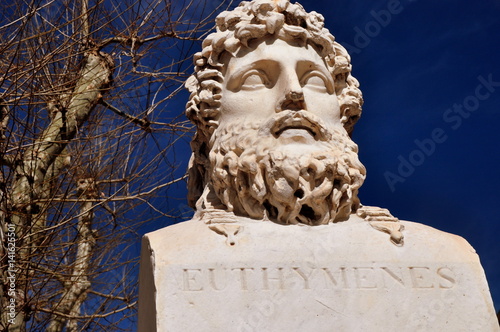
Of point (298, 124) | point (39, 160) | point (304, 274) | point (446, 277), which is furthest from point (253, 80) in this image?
point (39, 160)

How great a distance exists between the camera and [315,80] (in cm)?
443

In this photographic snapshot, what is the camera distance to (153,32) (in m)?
8.62

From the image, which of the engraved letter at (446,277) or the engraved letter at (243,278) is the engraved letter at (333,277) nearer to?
the engraved letter at (243,278)

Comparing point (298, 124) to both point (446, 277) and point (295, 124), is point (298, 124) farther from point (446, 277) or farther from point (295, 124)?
point (446, 277)

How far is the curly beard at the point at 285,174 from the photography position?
392 centimetres

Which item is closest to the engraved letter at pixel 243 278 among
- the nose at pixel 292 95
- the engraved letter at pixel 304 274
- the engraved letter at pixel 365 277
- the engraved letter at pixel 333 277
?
the engraved letter at pixel 304 274

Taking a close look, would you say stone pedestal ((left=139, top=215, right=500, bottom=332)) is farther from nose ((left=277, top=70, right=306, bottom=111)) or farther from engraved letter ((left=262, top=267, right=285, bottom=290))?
nose ((left=277, top=70, right=306, bottom=111))

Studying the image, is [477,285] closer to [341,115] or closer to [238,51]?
[341,115]

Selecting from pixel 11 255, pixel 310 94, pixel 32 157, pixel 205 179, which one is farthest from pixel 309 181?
pixel 32 157

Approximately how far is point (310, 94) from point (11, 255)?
3143 millimetres

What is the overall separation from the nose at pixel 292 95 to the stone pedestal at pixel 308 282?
28.1 inches

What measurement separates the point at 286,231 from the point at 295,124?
63cm

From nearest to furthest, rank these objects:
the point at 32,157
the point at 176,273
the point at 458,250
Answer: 1. the point at 176,273
2. the point at 458,250
3. the point at 32,157

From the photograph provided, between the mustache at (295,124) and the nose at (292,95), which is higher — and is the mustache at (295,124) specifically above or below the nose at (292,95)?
below
